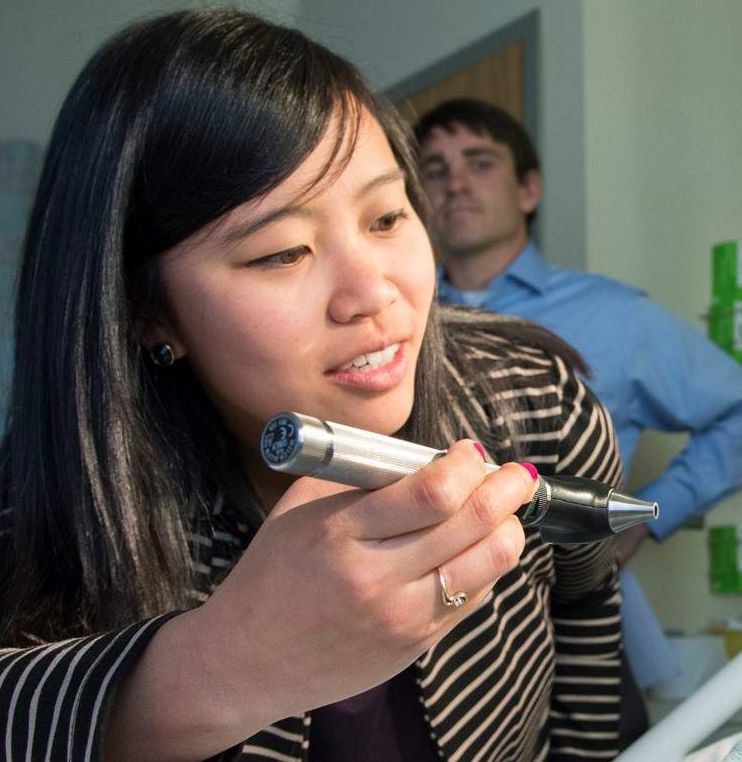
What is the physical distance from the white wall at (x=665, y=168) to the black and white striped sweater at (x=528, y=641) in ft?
3.39

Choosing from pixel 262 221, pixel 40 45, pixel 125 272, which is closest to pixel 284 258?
pixel 262 221

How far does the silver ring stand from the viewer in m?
0.44

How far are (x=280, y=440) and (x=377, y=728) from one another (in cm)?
44

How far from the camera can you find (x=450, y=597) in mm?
444

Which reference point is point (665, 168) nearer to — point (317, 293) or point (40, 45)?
point (40, 45)

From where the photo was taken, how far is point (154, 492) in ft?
2.43

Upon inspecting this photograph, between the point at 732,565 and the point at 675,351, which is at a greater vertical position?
the point at 675,351

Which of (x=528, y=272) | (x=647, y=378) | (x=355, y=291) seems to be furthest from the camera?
(x=528, y=272)

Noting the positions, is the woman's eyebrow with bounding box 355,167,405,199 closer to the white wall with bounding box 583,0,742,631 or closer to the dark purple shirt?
the dark purple shirt

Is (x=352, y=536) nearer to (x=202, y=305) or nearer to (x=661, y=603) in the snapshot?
(x=202, y=305)

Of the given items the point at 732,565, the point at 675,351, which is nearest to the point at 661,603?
the point at 732,565

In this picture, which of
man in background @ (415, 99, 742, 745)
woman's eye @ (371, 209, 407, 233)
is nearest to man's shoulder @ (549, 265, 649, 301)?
man in background @ (415, 99, 742, 745)

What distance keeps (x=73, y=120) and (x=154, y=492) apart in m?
0.28

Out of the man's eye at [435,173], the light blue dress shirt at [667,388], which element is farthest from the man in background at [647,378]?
the man's eye at [435,173]
